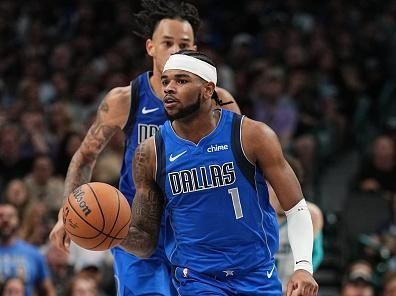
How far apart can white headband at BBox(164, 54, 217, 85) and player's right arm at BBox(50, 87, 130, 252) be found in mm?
782

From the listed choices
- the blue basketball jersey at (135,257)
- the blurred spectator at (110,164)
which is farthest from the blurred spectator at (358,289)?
the blue basketball jersey at (135,257)

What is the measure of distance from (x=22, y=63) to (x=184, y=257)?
344 inches

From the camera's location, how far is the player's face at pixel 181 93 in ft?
16.0

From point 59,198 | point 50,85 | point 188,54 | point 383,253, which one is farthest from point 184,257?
point 50,85

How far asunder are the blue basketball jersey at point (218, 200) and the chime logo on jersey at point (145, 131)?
621 mm

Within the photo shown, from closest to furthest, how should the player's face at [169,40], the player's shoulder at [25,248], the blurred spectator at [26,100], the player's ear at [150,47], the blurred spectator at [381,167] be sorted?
the player's face at [169,40]
the player's ear at [150,47]
the player's shoulder at [25,248]
the blurred spectator at [381,167]
the blurred spectator at [26,100]

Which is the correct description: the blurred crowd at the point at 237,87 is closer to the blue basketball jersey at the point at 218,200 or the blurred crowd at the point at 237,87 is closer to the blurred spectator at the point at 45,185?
the blurred spectator at the point at 45,185

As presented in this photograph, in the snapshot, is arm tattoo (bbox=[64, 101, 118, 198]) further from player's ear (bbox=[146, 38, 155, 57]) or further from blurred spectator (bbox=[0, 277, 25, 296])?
blurred spectator (bbox=[0, 277, 25, 296])

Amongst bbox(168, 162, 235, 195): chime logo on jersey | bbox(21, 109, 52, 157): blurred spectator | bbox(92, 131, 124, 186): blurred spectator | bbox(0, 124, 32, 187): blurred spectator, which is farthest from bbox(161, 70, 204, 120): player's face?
bbox(21, 109, 52, 157): blurred spectator

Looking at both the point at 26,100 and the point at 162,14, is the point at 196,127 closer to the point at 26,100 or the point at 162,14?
the point at 162,14

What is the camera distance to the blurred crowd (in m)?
9.91

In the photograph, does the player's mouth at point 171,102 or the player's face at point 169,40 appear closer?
the player's mouth at point 171,102

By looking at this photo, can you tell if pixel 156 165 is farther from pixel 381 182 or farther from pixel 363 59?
pixel 363 59

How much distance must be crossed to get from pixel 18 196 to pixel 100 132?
4364mm
